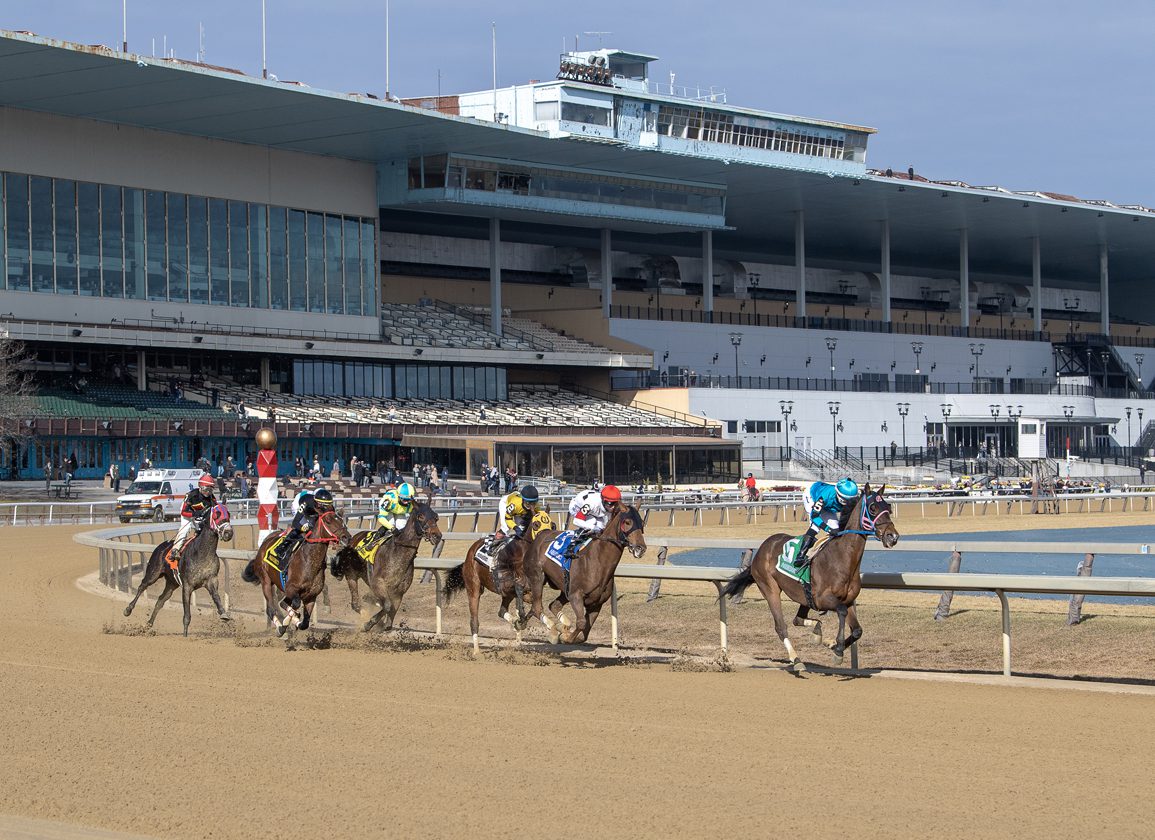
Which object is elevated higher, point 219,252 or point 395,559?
point 219,252

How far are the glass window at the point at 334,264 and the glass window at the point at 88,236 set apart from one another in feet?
32.4

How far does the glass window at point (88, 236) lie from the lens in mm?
52312

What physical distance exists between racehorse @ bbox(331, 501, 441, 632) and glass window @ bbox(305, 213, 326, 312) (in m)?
44.6

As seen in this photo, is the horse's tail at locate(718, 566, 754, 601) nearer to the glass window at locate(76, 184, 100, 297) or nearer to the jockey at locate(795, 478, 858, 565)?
the jockey at locate(795, 478, 858, 565)

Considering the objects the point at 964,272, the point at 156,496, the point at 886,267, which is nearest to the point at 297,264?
the point at 156,496

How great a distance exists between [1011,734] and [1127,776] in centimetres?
133

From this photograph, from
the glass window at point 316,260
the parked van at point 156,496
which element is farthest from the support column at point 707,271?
the parked van at point 156,496

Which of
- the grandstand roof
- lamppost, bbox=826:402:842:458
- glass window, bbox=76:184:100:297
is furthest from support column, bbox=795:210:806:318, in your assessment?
glass window, bbox=76:184:100:297

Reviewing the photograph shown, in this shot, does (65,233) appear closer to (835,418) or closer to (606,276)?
(606,276)

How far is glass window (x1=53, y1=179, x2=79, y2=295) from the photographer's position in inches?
2037

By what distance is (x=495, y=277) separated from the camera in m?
64.5

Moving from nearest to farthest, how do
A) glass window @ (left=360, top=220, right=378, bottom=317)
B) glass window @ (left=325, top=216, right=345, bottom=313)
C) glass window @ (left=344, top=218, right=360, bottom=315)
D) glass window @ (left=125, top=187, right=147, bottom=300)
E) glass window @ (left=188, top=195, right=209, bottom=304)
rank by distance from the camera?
glass window @ (left=125, top=187, right=147, bottom=300) < glass window @ (left=188, top=195, right=209, bottom=304) < glass window @ (left=325, top=216, right=345, bottom=313) < glass window @ (left=344, top=218, right=360, bottom=315) < glass window @ (left=360, top=220, right=378, bottom=317)

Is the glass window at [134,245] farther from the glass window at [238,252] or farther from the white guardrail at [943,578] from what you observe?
the white guardrail at [943,578]

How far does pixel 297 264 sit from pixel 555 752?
51.7m
